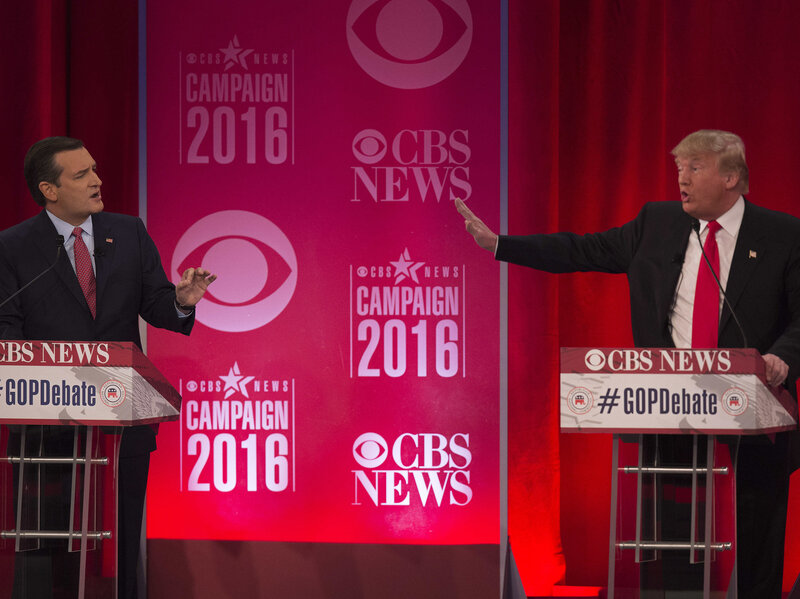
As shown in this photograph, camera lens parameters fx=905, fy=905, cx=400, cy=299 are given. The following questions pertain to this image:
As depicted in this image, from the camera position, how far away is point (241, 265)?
373 centimetres

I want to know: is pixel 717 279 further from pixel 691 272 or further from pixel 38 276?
pixel 38 276

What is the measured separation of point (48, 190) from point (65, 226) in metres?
0.12

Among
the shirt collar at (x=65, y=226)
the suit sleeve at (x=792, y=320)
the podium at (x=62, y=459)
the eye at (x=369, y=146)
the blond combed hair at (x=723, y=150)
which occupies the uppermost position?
the eye at (x=369, y=146)

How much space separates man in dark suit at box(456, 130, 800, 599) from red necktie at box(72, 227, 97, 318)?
61.9 inches

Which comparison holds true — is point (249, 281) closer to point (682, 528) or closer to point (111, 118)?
point (111, 118)

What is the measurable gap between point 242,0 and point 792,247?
238cm

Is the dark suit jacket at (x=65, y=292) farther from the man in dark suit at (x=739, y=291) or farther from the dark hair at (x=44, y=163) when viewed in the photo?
the man in dark suit at (x=739, y=291)

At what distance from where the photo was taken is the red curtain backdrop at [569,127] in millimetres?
3658

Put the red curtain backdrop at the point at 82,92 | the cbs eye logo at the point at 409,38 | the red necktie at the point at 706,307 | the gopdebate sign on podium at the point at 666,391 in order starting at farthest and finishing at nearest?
the red curtain backdrop at the point at 82,92 → the cbs eye logo at the point at 409,38 → the red necktie at the point at 706,307 → the gopdebate sign on podium at the point at 666,391

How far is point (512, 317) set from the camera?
376cm

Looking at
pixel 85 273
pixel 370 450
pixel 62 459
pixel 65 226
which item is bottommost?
pixel 370 450

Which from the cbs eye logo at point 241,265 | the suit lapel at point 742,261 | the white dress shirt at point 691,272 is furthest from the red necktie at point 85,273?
the suit lapel at point 742,261

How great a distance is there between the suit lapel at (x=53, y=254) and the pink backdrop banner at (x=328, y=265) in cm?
107

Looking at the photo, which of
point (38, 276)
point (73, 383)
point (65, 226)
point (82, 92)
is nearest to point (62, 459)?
point (73, 383)
